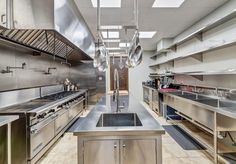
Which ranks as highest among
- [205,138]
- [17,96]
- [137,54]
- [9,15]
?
[9,15]

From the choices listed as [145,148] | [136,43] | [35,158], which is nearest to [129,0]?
[136,43]

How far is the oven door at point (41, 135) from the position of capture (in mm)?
2578

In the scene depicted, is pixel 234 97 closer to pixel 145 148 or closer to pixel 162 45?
pixel 145 148

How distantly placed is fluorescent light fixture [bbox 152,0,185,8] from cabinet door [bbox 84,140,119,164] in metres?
2.78

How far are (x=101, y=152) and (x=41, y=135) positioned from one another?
62.8 inches

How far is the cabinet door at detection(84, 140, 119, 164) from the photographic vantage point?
5.32 ft

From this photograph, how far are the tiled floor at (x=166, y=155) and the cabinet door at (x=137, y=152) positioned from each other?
1.41 metres

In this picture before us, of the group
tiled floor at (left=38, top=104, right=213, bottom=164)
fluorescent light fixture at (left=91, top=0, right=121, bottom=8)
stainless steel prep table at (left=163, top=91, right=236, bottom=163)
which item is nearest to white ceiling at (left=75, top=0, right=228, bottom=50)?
fluorescent light fixture at (left=91, top=0, right=121, bottom=8)

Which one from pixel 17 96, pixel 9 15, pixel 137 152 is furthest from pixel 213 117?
pixel 17 96

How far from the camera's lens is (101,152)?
1631 mm

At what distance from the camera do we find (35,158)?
8.81ft

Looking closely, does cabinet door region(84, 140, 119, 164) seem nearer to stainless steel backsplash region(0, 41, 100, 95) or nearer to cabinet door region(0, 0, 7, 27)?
cabinet door region(0, 0, 7, 27)

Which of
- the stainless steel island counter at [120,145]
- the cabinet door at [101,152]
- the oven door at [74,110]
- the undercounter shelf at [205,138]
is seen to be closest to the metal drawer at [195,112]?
the undercounter shelf at [205,138]

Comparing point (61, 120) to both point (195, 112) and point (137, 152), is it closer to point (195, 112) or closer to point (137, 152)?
point (195, 112)
